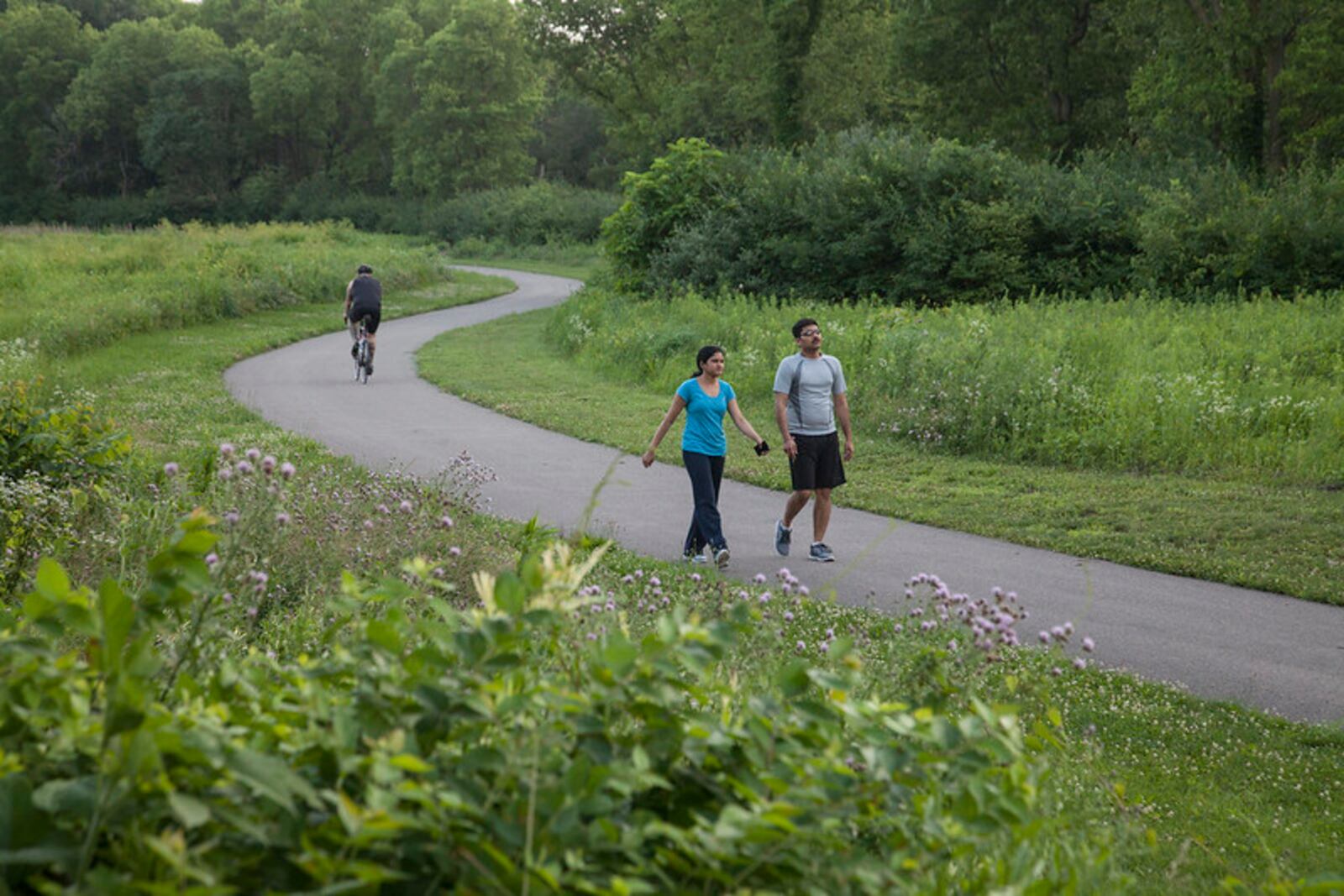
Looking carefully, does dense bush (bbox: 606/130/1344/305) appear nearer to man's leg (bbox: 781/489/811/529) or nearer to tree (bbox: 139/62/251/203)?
man's leg (bbox: 781/489/811/529)

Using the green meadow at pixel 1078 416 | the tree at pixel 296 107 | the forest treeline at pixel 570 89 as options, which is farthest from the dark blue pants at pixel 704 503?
the tree at pixel 296 107

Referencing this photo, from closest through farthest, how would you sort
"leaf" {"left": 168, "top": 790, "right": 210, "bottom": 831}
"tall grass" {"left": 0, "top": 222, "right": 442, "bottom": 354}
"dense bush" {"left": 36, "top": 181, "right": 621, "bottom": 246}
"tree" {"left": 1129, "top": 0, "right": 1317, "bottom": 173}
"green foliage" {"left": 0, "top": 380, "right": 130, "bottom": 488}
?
"leaf" {"left": 168, "top": 790, "right": 210, "bottom": 831} → "green foliage" {"left": 0, "top": 380, "right": 130, "bottom": 488} → "tall grass" {"left": 0, "top": 222, "right": 442, "bottom": 354} → "tree" {"left": 1129, "top": 0, "right": 1317, "bottom": 173} → "dense bush" {"left": 36, "top": 181, "right": 621, "bottom": 246}

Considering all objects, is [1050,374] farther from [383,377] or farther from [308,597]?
[383,377]

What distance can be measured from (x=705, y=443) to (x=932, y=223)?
62.7 ft

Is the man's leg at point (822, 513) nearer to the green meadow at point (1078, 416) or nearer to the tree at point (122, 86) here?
the green meadow at point (1078, 416)

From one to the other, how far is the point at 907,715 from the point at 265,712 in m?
1.30

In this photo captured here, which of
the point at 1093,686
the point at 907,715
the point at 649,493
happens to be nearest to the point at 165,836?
the point at 907,715

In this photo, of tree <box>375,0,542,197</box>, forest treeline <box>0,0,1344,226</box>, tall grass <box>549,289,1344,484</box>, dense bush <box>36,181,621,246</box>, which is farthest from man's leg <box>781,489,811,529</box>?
tree <box>375,0,542,197</box>

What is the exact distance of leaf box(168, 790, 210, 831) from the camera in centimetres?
184

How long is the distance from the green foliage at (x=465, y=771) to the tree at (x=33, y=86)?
342 ft

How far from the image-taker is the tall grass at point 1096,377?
13.9 metres

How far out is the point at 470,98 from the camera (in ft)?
259

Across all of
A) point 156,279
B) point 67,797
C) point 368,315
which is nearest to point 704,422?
point 67,797

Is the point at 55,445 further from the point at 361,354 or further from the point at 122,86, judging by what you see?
the point at 122,86
